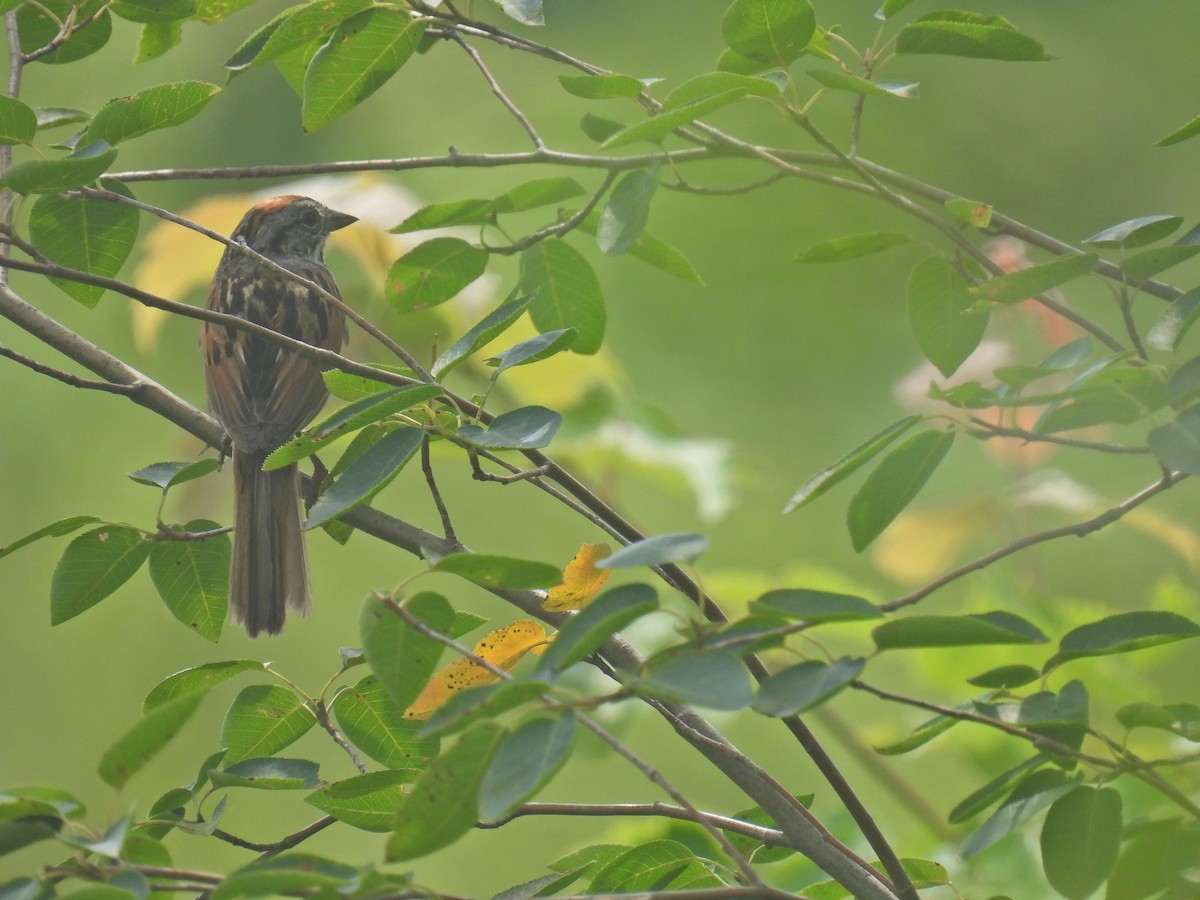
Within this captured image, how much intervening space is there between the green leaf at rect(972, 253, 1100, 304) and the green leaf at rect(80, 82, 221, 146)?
63 centimetres

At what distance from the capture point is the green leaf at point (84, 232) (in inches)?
43.8

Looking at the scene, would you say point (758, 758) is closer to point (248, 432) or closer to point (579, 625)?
point (248, 432)

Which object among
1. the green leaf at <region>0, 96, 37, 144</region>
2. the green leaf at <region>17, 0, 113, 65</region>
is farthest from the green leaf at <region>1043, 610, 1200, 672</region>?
the green leaf at <region>17, 0, 113, 65</region>

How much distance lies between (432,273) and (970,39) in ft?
1.85

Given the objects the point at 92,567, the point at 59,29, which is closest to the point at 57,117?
the point at 59,29

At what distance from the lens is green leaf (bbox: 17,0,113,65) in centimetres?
122

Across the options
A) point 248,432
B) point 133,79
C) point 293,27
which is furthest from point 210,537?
point 133,79

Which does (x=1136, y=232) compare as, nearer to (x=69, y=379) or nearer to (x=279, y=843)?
(x=279, y=843)

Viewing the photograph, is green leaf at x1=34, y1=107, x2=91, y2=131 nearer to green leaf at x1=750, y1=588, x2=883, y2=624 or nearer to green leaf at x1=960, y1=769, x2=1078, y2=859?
green leaf at x1=750, y1=588, x2=883, y2=624

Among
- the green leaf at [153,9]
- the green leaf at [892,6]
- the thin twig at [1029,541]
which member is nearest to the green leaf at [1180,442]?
the thin twig at [1029,541]

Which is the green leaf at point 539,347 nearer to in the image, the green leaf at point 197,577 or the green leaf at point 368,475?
the green leaf at point 368,475

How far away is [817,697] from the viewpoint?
2.21ft

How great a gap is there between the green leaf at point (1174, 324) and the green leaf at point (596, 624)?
0.43 meters

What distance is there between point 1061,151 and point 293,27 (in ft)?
18.6
